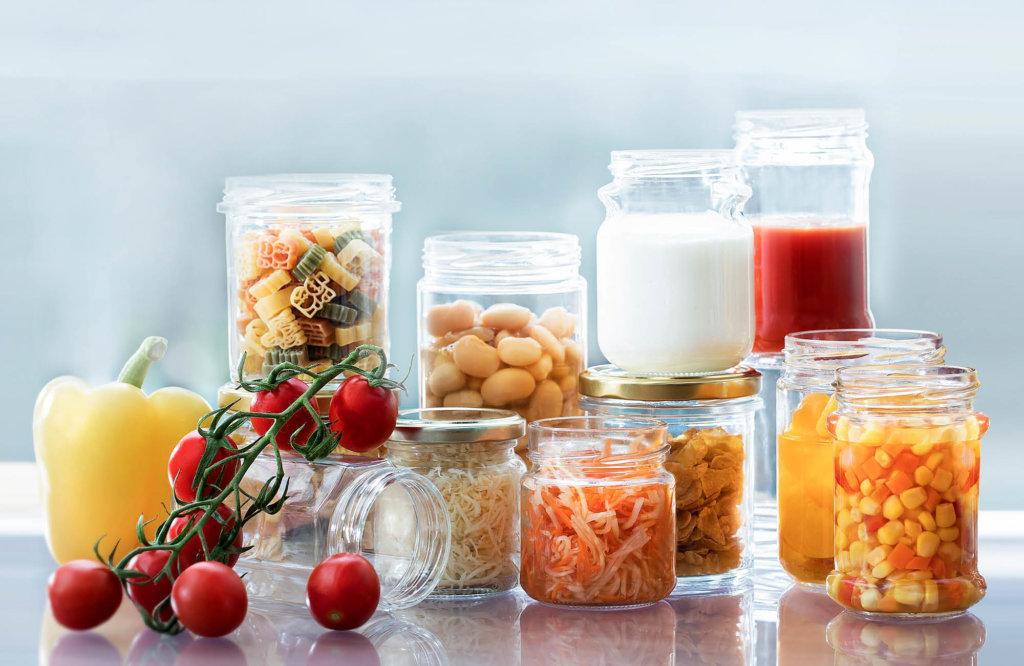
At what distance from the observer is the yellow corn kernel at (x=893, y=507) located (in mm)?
997

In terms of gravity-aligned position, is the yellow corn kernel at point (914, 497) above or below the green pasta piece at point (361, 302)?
below

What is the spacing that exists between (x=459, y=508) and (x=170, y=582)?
26 cm

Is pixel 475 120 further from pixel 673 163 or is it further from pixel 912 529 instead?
pixel 912 529

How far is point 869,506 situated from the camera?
Result: 39.6 inches

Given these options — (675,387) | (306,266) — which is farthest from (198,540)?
(675,387)

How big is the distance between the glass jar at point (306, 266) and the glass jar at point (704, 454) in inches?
9.6

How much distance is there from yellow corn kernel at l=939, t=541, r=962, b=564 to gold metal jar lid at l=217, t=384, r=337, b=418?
1.82 ft

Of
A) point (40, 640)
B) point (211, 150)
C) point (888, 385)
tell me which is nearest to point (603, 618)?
point (888, 385)

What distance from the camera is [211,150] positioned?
1.57 m

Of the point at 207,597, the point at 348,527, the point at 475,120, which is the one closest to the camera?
the point at 207,597

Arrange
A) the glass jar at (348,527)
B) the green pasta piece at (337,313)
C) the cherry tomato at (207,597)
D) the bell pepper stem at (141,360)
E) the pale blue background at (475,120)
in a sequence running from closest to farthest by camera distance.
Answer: the cherry tomato at (207,597)
the glass jar at (348,527)
the green pasta piece at (337,313)
the bell pepper stem at (141,360)
the pale blue background at (475,120)

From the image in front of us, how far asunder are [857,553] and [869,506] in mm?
46

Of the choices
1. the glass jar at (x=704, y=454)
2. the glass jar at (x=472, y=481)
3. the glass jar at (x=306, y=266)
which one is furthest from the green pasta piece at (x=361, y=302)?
the glass jar at (x=704, y=454)

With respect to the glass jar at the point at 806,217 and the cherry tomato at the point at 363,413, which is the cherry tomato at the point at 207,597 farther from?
the glass jar at the point at 806,217
